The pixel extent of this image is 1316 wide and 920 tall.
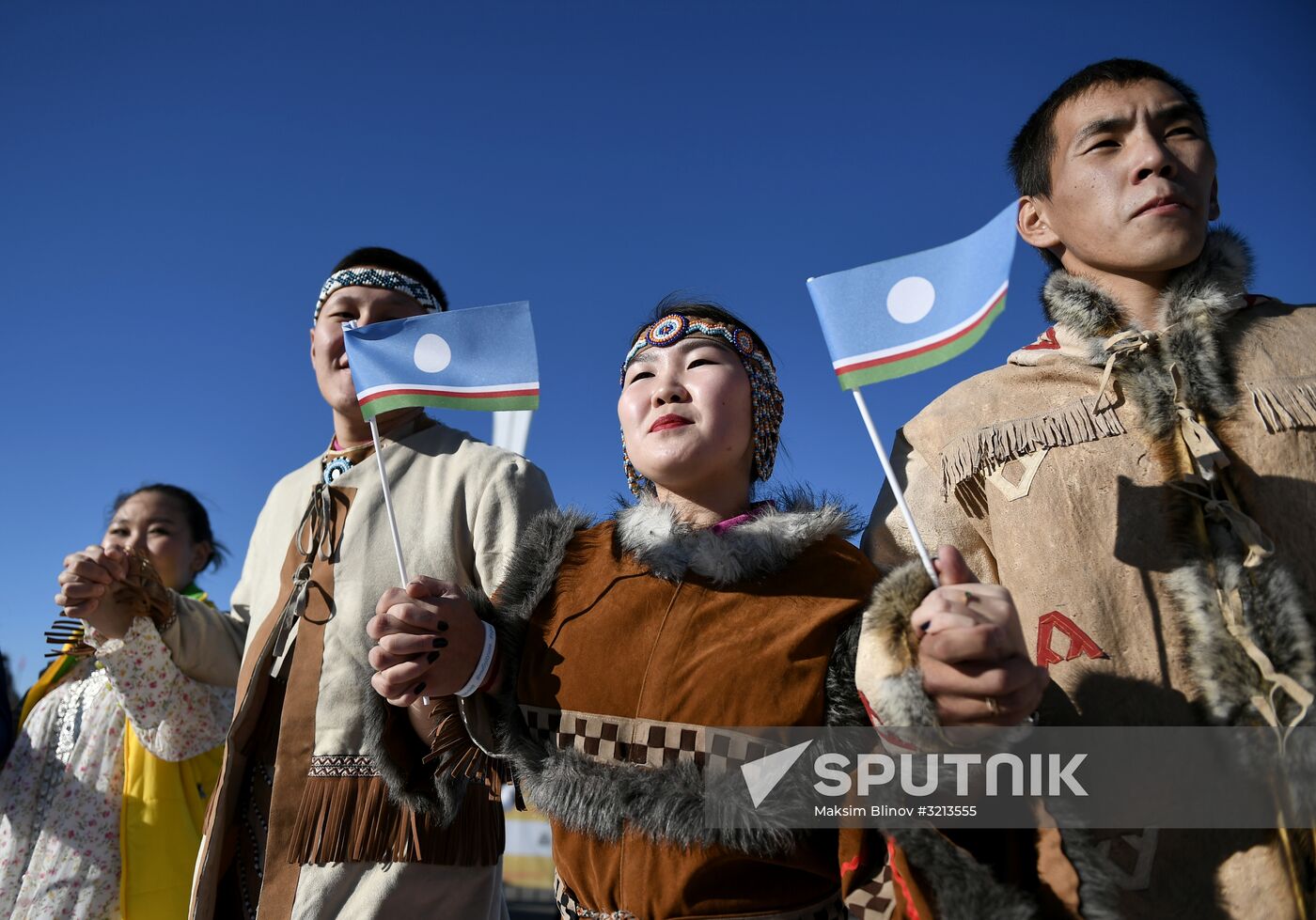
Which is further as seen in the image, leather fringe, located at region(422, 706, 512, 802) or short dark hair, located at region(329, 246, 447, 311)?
short dark hair, located at region(329, 246, 447, 311)

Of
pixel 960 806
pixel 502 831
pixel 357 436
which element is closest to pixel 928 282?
pixel 960 806

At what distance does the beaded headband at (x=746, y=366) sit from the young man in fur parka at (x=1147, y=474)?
0.99ft

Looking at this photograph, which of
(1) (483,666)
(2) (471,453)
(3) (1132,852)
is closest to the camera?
A: (3) (1132,852)

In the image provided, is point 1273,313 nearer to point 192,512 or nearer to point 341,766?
point 341,766

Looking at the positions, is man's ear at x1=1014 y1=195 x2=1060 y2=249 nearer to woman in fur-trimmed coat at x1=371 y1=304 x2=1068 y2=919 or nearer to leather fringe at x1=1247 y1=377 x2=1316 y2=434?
leather fringe at x1=1247 y1=377 x2=1316 y2=434

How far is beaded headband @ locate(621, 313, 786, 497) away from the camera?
1960 mm

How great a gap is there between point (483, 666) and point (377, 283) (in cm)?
149

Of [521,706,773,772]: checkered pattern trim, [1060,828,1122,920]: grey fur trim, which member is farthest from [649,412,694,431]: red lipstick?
[1060,828,1122,920]: grey fur trim

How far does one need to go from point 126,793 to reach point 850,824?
288 cm

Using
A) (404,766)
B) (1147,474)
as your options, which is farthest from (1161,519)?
(404,766)

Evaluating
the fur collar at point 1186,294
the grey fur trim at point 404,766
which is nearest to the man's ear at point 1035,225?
the fur collar at point 1186,294

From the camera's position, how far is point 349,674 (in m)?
2.22

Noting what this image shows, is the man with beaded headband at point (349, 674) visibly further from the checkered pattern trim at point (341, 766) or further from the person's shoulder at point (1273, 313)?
the person's shoulder at point (1273, 313)

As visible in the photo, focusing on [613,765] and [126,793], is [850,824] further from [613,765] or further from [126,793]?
[126,793]
